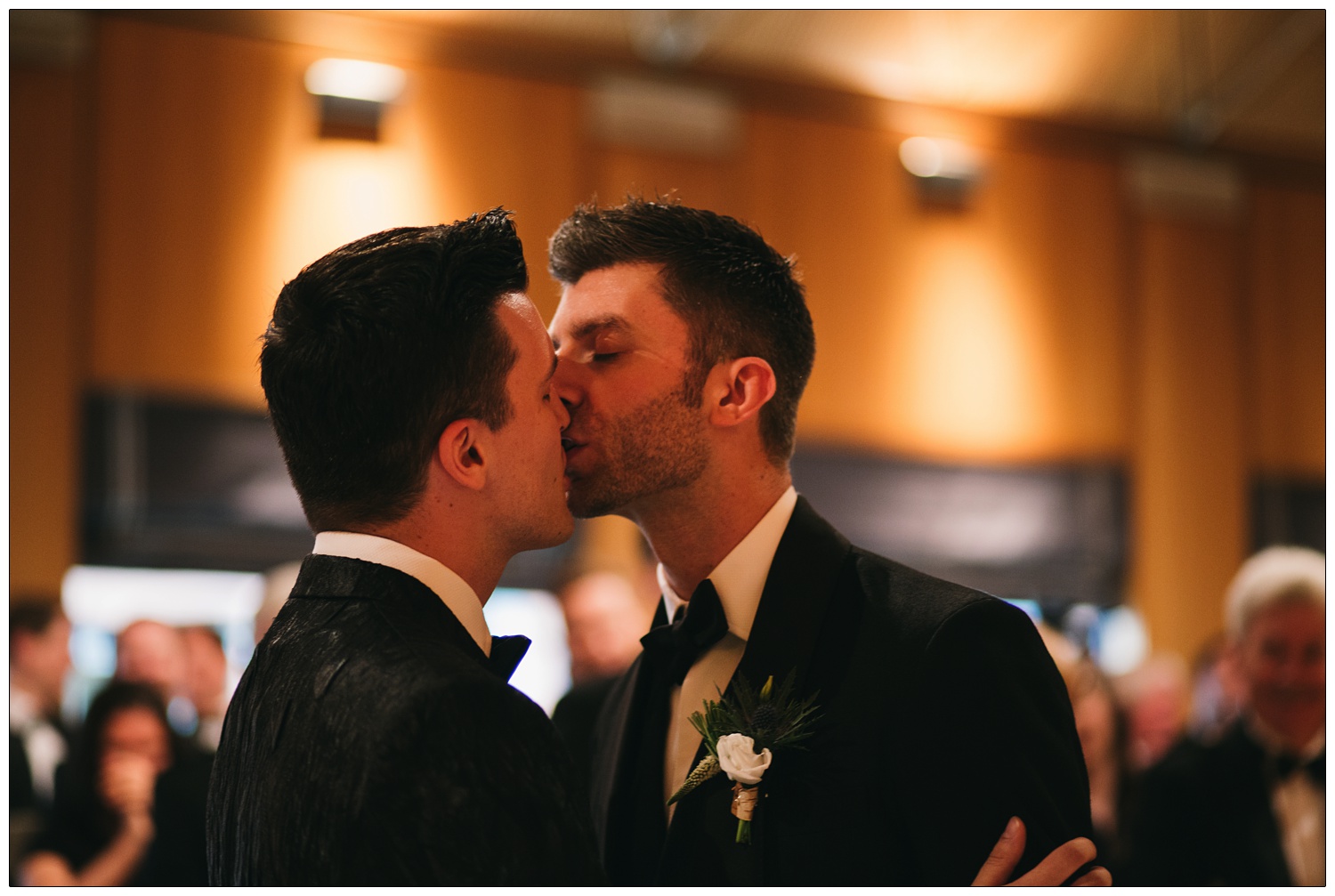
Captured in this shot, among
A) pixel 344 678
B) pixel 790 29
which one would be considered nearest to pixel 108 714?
pixel 344 678

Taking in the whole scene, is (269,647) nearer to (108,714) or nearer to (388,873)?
(388,873)

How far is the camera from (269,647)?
167cm

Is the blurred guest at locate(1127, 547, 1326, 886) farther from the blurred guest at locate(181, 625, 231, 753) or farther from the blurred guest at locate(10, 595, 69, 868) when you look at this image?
the blurred guest at locate(10, 595, 69, 868)

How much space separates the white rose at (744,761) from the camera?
6.09 ft

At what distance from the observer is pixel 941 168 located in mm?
8633

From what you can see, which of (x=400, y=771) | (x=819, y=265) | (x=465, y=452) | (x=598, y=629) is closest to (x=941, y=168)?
(x=819, y=265)

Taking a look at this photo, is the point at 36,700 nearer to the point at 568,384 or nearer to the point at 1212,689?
the point at 568,384

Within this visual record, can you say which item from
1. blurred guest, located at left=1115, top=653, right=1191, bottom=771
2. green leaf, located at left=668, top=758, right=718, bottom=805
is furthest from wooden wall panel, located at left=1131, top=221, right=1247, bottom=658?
green leaf, located at left=668, top=758, right=718, bottom=805

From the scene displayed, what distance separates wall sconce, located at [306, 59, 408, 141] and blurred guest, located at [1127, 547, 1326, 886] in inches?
210

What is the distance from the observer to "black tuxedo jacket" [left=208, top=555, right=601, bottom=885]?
1.40 metres

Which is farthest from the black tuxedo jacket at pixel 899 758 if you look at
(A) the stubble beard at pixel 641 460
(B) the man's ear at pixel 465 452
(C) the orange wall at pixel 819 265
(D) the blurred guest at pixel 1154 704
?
(D) the blurred guest at pixel 1154 704

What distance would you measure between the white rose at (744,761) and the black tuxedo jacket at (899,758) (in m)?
0.04

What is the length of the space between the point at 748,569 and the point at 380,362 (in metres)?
0.83

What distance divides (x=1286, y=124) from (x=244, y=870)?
9.50m
